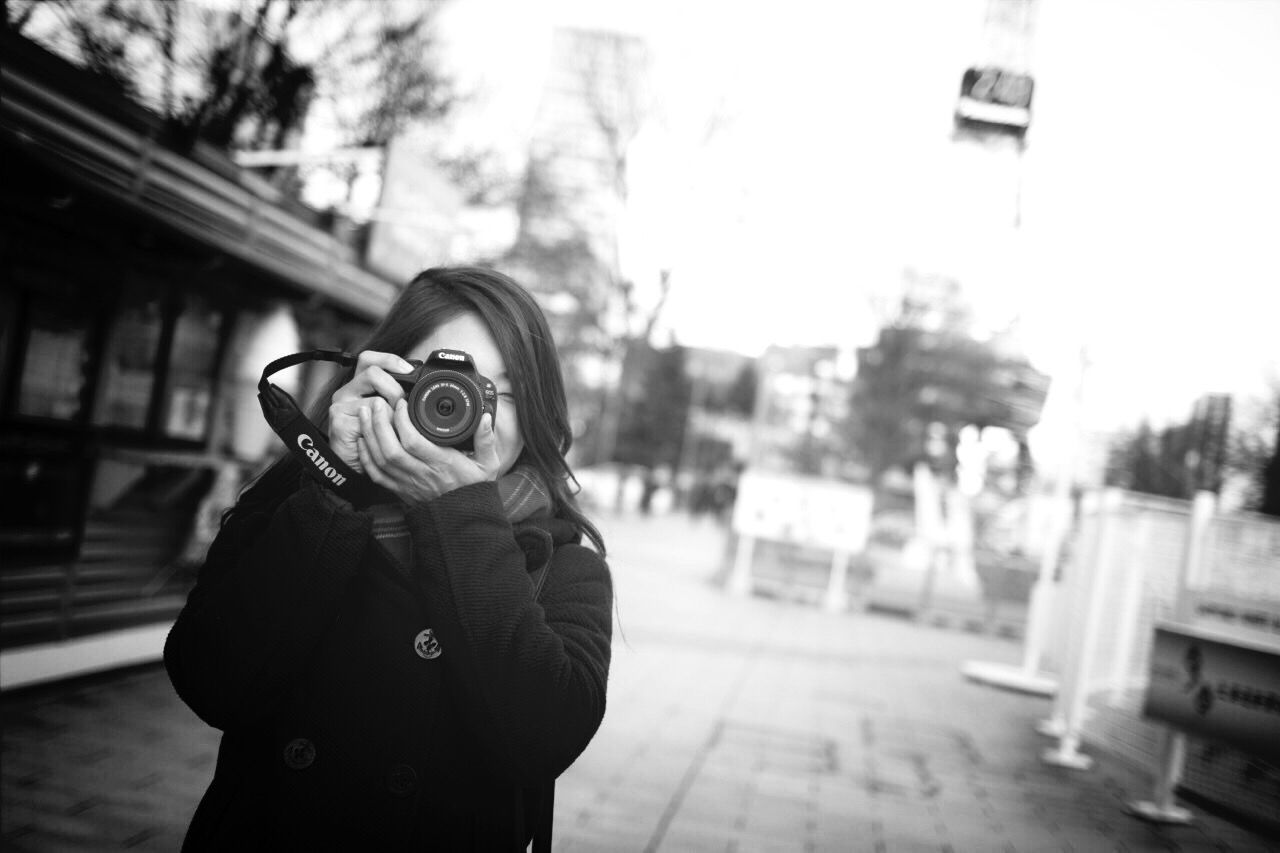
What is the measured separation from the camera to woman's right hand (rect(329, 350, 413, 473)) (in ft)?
5.16

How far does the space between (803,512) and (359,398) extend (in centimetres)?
1454

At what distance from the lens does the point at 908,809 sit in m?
5.20

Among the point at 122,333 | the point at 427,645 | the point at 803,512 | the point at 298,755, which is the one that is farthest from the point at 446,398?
the point at 803,512

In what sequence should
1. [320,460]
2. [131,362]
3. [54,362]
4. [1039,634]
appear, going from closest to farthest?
[320,460]
[54,362]
[131,362]
[1039,634]

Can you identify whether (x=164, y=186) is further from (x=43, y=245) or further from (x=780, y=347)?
(x=780, y=347)

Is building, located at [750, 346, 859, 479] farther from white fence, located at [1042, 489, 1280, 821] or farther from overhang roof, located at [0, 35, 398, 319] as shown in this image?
overhang roof, located at [0, 35, 398, 319]

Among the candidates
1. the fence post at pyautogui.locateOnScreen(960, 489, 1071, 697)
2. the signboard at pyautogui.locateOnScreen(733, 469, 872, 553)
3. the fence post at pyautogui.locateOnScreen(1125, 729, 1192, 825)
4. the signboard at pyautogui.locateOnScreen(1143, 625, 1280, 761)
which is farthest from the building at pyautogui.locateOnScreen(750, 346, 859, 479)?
the signboard at pyautogui.locateOnScreen(1143, 625, 1280, 761)

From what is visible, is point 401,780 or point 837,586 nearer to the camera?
point 401,780

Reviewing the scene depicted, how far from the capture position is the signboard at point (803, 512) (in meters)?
15.7

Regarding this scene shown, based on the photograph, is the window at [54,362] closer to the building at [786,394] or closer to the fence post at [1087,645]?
the fence post at [1087,645]

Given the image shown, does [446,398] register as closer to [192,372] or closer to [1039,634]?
[192,372]

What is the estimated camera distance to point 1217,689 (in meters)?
5.02

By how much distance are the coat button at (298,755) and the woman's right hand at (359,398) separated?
1.31 feet

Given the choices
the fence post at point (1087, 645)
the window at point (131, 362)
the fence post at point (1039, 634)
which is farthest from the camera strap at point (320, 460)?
the fence post at point (1039, 634)
